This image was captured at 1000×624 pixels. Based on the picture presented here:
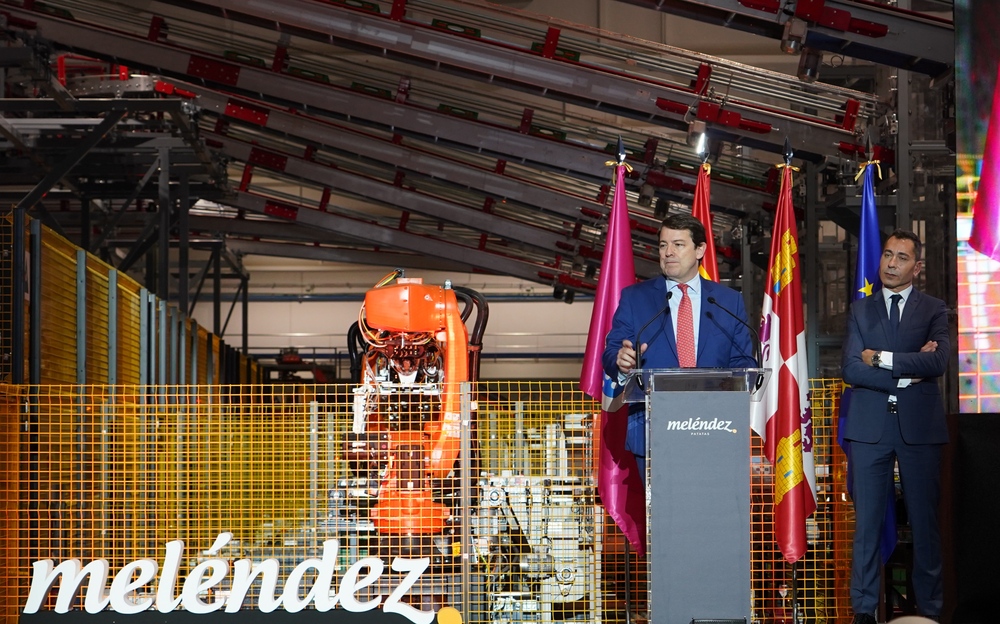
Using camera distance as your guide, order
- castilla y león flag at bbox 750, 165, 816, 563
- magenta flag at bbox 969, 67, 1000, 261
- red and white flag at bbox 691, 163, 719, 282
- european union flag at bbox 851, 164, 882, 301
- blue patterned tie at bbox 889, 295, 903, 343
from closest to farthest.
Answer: blue patterned tie at bbox 889, 295, 903, 343
magenta flag at bbox 969, 67, 1000, 261
castilla y león flag at bbox 750, 165, 816, 563
european union flag at bbox 851, 164, 882, 301
red and white flag at bbox 691, 163, 719, 282

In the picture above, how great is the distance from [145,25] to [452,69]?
12.7ft

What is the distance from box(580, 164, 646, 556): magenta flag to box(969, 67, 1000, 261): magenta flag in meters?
1.62

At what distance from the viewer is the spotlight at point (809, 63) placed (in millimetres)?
7469

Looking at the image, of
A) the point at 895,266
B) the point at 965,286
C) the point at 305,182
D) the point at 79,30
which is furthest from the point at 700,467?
the point at 305,182

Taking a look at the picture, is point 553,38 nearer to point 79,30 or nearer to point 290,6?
point 290,6

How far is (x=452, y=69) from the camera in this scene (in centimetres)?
990

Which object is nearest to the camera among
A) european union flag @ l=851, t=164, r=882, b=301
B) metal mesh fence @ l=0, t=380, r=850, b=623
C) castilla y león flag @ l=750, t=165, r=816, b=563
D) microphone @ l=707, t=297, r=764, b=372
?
microphone @ l=707, t=297, r=764, b=372

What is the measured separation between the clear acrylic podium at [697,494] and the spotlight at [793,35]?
12.8 ft

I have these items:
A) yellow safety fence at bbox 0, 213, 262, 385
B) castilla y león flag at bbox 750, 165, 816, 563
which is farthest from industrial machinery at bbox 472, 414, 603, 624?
yellow safety fence at bbox 0, 213, 262, 385

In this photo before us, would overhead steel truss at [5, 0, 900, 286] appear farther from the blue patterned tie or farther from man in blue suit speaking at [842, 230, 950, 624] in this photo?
man in blue suit speaking at [842, 230, 950, 624]

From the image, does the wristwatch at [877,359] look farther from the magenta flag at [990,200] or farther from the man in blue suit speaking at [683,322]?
the magenta flag at [990,200]

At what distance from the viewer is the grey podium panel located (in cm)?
388

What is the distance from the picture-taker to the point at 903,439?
4812 mm

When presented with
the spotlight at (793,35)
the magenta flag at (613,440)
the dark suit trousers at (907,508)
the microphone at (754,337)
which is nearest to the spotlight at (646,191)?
the spotlight at (793,35)
